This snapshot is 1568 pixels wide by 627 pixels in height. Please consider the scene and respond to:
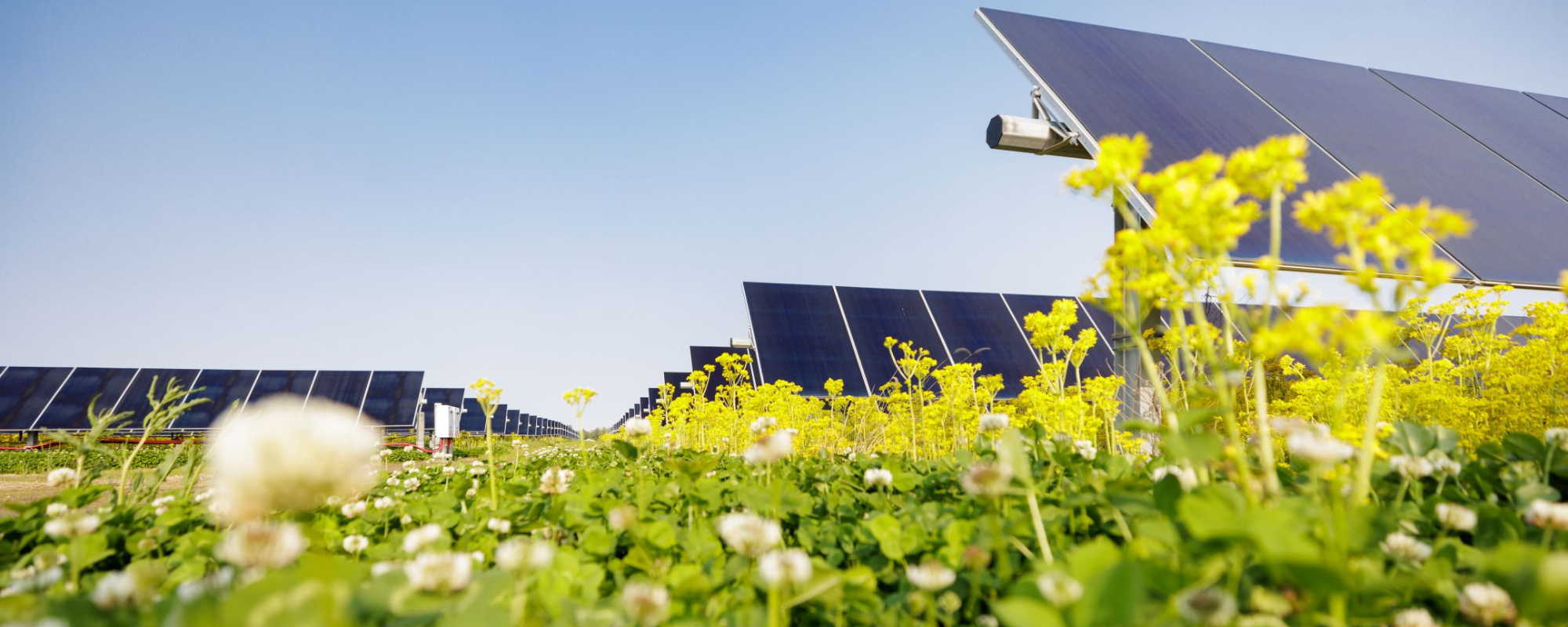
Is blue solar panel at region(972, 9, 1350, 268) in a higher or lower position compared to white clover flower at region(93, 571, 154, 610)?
higher

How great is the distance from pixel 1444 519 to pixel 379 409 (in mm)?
22370

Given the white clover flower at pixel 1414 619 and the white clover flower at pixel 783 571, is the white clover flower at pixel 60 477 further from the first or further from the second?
the white clover flower at pixel 1414 619

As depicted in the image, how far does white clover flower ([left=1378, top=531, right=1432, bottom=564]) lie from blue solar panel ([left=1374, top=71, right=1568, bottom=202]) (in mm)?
7029

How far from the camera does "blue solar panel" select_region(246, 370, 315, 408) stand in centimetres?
1906

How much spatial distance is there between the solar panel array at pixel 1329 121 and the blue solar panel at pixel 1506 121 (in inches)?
1.0

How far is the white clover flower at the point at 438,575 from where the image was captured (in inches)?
30.4

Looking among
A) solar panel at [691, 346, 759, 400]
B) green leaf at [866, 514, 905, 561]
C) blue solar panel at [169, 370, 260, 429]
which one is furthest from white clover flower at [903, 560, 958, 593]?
blue solar panel at [169, 370, 260, 429]

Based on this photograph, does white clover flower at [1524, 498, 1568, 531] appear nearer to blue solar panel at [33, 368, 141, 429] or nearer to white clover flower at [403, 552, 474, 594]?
white clover flower at [403, 552, 474, 594]

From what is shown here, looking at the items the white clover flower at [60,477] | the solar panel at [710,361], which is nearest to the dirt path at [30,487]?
the white clover flower at [60,477]

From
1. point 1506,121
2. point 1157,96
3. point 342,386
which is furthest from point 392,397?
point 1506,121

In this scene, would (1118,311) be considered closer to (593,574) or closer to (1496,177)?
(593,574)

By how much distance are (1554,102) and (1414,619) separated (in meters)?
13.3

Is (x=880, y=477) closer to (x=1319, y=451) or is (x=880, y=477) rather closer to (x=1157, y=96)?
(x=1319, y=451)

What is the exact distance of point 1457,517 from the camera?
41.6 inches
